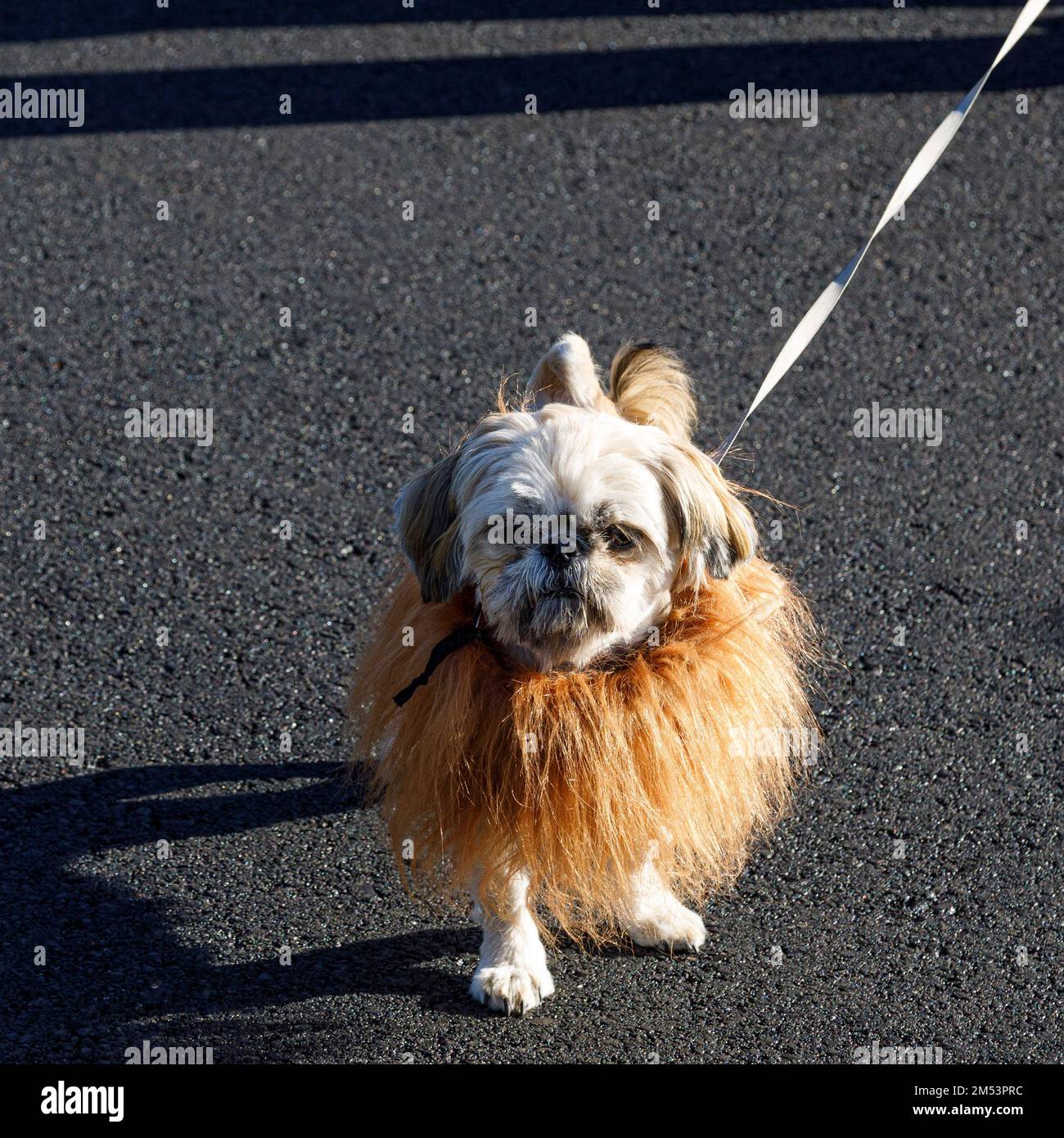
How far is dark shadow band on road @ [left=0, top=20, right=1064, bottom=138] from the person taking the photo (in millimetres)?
6027

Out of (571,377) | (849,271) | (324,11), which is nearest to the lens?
(571,377)

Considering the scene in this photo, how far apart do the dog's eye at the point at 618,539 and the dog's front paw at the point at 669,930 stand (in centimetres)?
114

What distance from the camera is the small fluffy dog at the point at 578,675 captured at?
2588 mm

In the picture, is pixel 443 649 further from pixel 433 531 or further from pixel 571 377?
pixel 571 377

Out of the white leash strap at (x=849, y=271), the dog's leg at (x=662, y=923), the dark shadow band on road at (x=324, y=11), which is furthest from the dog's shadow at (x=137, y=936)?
the dark shadow band on road at (x=324, y=11)

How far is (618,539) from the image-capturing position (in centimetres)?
261

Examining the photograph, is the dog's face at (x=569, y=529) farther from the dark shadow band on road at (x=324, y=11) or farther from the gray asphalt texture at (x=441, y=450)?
the dark shadow band on road at (x=324, y=11)

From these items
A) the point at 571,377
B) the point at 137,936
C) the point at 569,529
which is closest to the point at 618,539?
the point at 569,529

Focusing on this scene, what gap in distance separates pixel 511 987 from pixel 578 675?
33.8 inches

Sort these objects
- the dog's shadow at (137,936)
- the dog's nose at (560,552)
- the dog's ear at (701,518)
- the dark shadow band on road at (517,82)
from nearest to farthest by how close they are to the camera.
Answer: the dog's nose at (560,552) → the dog's ear at (701,518) → the dog's shadow at (137,936) → the dark shadow band on road at (517,82)

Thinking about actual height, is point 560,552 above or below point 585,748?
above

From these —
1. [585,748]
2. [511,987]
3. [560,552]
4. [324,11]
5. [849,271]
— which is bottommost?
[511,987]

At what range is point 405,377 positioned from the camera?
4891mm

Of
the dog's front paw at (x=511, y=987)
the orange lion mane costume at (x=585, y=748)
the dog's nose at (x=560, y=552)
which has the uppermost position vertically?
the dog's nose at (x=560, y=552)
